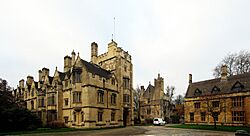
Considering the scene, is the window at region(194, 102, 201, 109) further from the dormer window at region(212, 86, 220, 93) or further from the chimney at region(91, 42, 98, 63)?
the chimney at region(91, 42, 98, 63)

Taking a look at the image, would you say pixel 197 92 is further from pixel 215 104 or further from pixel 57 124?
pixel 57 124

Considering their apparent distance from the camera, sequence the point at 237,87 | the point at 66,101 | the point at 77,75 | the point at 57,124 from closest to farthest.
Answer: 1. the point at 77,75
2. the point at 57,124
3. the point at 66,101
4. the point at 237,87

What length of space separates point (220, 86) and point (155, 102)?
26.2 m

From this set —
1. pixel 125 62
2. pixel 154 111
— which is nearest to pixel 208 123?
pixel 125 62

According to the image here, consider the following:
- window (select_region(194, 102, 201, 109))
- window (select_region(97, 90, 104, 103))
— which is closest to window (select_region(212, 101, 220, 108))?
window (select_region(194, 102, 201, 109))

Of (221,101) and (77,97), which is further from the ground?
(77,97)

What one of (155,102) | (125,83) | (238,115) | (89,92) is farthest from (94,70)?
(155,102)

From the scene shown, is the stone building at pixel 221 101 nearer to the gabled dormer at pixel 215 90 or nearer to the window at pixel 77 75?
the gabled dormer at pixel 215 90

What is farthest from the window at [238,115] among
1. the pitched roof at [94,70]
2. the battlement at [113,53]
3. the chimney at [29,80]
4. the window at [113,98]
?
the chimney at [29,80]

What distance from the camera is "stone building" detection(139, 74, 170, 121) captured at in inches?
2849

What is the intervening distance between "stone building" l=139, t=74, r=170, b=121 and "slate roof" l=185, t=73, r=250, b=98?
14.4 meters

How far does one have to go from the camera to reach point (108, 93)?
4462cm

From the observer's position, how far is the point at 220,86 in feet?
166

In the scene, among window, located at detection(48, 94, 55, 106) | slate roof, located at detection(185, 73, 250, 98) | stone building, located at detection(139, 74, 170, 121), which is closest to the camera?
window, located at detection(48, 94, 55, 106)
